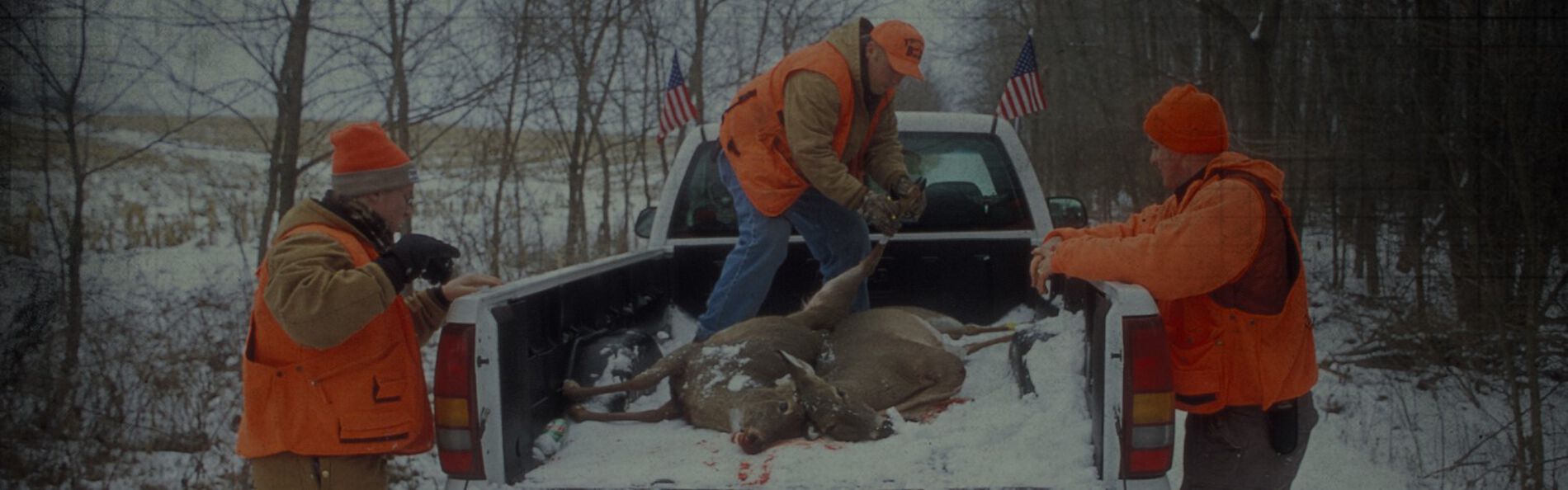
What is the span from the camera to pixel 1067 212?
16.1 ft

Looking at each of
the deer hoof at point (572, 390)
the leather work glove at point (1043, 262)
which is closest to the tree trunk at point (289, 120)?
the deer hoof at point (572, 390)

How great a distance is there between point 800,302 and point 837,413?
2.05 metres

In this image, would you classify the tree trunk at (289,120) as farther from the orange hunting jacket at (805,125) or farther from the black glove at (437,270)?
the black glove at (437,270)

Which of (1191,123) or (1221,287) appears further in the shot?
(1191,123)

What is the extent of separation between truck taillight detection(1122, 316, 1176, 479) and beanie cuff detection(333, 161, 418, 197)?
76.9 inches

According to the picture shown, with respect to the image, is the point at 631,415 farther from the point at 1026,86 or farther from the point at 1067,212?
the point at 1026,86

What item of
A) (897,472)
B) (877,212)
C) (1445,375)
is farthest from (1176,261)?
(1445,375)

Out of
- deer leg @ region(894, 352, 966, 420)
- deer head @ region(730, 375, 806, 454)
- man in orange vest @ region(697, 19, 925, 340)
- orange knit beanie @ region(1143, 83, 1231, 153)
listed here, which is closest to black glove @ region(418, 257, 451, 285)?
deer head @ region(730, 375, 806, 454)

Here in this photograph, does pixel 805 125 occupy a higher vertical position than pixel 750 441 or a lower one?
higher

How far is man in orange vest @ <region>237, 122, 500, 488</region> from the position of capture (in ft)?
7.95

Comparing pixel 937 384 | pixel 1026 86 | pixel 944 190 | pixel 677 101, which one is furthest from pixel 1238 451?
pixel 677 101

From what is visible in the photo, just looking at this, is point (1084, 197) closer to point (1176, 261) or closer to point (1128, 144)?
point (1128, 144)

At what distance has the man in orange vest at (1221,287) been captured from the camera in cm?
272

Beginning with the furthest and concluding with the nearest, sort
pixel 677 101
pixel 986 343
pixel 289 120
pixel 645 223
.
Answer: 1. pixel 677 101
2. pixel 289 120
3. pixel 645 223
4. pixel 986 343
